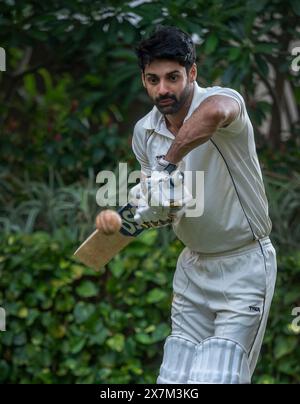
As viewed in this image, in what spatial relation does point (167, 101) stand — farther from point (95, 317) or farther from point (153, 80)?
point (95, 317)

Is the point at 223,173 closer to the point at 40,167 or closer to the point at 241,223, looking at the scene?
the point at 241,223

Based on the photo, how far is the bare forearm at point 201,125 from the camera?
12.0 feet

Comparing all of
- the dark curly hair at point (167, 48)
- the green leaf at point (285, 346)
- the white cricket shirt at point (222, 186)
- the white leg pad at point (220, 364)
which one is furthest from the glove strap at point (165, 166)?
the green leaf at point (285, 346)

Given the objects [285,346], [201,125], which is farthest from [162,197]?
[285,346]

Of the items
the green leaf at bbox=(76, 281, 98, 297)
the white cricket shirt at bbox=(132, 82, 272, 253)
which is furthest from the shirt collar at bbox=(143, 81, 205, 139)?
the green leaf at bbox=(76, 281, 98, 297)

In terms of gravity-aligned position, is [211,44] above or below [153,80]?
above

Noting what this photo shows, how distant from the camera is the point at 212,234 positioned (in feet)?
13.6

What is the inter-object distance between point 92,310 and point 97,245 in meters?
2.14

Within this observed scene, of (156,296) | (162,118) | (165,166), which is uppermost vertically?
(162,118)

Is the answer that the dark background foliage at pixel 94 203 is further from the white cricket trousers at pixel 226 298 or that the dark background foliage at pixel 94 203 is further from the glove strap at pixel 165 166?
the glove strap at pixel 165 166

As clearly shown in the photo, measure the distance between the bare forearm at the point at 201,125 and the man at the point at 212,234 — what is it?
0.14 metres

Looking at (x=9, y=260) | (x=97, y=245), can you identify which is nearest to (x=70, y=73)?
(x=9, y=260)

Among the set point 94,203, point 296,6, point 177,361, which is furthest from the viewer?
point 94,203

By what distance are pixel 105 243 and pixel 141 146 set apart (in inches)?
17.5
